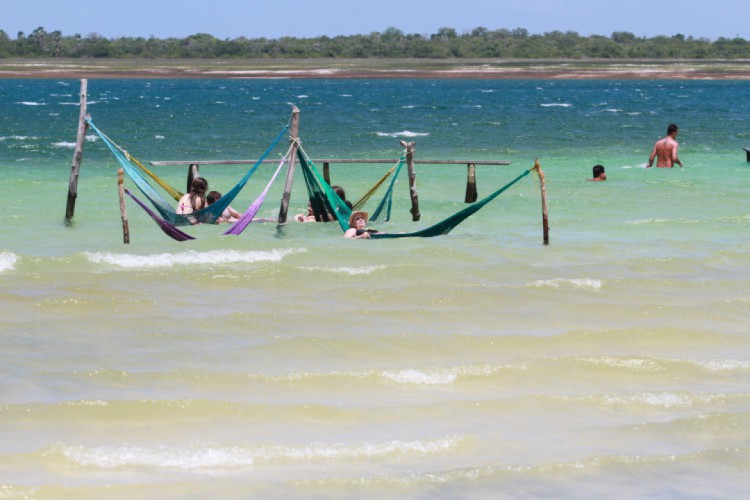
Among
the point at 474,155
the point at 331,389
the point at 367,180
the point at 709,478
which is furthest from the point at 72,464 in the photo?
the point at 474,155

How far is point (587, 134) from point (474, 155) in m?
6.82

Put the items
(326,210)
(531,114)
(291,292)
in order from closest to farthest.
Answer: (291,292) < (326,210) < (531,114)

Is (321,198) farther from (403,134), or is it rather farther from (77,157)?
(403,134)

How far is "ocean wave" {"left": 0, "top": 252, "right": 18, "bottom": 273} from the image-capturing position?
11.7 m

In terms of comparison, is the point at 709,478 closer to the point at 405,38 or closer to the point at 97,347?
the point at 97,347

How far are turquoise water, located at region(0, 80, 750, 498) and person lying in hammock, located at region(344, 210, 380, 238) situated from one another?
1.25ft

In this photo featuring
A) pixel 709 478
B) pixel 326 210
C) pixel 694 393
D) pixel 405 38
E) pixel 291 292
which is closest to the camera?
pixel 709 478

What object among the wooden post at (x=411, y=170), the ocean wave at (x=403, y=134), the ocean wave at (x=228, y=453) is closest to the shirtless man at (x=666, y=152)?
the wooden post at (x=411, y=170)

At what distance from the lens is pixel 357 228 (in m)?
13.6

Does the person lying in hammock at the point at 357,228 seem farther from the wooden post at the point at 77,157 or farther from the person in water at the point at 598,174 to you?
the person in water at the point at 598,174

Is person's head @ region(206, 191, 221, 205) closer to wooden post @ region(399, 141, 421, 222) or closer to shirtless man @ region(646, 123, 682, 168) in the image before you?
wooden post @ region(399, 141, 421, 222)

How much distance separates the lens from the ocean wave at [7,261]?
38.3 feet

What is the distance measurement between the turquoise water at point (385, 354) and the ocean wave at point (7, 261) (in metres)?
0.05

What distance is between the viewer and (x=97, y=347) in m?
8.53
